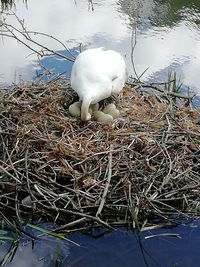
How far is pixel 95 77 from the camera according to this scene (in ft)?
11.2

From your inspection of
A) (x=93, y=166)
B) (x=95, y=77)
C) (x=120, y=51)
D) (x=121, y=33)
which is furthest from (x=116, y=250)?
(x=121, y=33)

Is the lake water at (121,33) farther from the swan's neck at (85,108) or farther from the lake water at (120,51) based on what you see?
the swan's neck at (85,108)

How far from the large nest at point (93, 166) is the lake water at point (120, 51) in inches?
5.2

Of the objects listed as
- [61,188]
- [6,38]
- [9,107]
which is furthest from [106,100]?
[6,38]

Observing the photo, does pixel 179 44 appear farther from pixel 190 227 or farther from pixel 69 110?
pixel 190 227

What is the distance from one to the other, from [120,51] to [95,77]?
1.81 metres

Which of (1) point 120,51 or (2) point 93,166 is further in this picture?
(1) point 120,51

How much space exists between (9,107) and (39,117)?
0.19m

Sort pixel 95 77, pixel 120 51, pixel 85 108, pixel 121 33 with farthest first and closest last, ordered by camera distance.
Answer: pixel 121 33
pixel 120 51
pixel 95 77
pixel 85 108

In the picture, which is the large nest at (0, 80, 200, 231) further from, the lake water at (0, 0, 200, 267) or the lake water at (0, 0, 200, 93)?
the lake water at (0, 0, 200, 93)

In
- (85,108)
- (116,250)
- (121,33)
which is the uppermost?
(85,108)

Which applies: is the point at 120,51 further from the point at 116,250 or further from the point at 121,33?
the point at 116,250

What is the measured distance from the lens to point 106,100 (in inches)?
146

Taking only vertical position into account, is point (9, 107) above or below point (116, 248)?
Result: above
